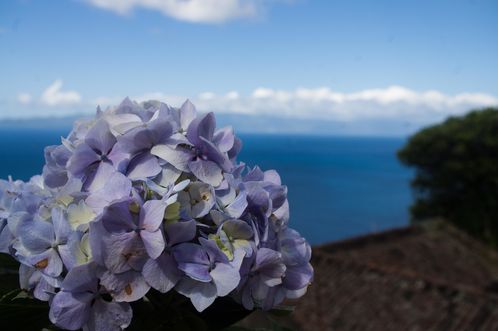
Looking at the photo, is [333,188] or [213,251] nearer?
[213,251]

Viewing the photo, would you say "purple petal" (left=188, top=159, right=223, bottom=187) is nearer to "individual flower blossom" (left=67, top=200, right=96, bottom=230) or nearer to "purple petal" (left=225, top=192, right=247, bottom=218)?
"purple petal" (left=225, top=192, right=247, bottom=218)

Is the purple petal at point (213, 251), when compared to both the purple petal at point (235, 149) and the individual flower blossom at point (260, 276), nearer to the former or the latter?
the individual flower blossom at point (260, 276)

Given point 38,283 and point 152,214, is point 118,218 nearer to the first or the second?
point 152,214

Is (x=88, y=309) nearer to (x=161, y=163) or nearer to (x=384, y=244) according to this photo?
(x=161, y=163)

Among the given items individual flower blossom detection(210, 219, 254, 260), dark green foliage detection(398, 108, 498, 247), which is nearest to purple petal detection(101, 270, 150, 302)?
individual flower blossom detection(210, 219, 254, 260)

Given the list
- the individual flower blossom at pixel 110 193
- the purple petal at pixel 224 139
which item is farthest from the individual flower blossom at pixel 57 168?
the purple petal at pixel 224 139

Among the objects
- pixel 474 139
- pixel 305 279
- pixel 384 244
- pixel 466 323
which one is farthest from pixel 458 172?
pixel 305 279

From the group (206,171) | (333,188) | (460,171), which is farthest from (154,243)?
(333,188)
